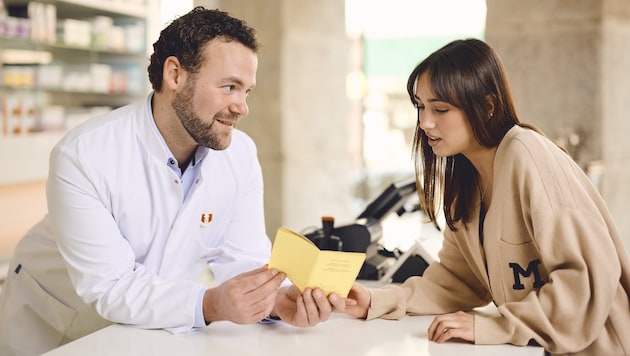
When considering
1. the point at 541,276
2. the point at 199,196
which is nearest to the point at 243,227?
the point at 199,196

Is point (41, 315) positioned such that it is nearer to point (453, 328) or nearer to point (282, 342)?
point (282, 342)

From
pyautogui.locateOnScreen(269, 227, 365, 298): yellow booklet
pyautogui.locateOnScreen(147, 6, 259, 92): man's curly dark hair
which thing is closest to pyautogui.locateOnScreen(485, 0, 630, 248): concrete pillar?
pyautogui.locateOnScreen(147, 6, 259, 92): man's curly dark hair

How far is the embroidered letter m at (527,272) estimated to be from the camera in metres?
1.77

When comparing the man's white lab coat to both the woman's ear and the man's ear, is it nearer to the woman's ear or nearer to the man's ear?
the man's ear

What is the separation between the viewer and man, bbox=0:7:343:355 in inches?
71.1

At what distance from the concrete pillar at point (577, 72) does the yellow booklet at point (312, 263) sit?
307 centimetres

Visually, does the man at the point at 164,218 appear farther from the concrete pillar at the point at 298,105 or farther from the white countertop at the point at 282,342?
the concrete pillar at the point at 298,105

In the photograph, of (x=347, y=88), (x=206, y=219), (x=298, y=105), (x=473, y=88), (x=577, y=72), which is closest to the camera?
(x=473, y=88)

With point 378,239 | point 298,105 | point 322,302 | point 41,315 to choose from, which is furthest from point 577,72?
point 41,315

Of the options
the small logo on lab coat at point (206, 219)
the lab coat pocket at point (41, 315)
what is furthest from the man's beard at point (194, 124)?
the lab coat pocket at point (41, 315)

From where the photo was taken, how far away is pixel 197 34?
78.2 inches

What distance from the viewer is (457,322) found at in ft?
5.67

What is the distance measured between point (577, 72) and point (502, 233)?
10.0 feet

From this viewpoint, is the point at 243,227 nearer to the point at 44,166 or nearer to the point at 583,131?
the point at 583,131
